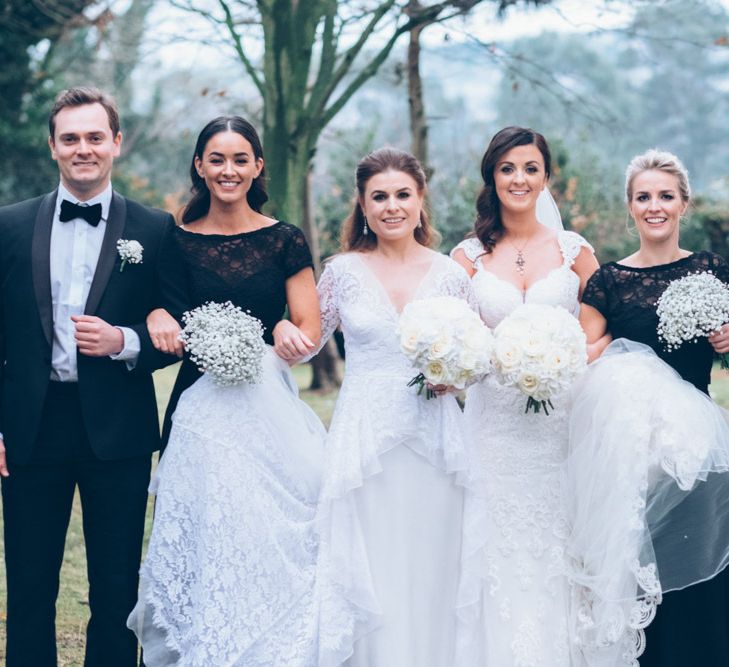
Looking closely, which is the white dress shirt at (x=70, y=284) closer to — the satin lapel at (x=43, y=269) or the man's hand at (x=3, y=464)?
the satin lapel at (x=43, y=269)

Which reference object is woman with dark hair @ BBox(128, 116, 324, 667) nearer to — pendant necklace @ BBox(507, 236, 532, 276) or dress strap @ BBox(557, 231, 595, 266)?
pendant necklace @ BBox(507, 236, 532, 276)

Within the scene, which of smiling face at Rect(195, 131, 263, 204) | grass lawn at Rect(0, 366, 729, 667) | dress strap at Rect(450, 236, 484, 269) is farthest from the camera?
grass lawn at Rect(0, 366, 729, 667)

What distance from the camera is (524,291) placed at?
507 centimetres

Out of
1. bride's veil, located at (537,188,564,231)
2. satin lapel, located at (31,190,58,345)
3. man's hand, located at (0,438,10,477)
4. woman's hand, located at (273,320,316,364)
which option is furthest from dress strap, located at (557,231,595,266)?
man's hand, located at (0,438,10,477)

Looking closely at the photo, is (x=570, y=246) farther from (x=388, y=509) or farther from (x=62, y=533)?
(x=62, y=533)

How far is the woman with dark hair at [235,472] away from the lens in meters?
4.39

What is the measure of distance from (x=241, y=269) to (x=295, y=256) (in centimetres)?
28

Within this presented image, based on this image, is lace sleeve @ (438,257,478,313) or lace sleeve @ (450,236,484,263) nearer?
lace sleeve @ (438,257,478,313)

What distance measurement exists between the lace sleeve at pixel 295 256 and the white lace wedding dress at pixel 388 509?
339mm

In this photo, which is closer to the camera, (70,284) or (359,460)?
(70,284)

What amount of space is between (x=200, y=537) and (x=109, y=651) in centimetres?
65

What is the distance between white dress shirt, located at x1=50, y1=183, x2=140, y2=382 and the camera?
4.30 metres

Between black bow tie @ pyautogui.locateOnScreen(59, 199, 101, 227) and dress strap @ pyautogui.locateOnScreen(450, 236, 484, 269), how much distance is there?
1.91 metres

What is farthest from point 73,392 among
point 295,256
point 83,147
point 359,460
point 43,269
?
Result: point 359,460
